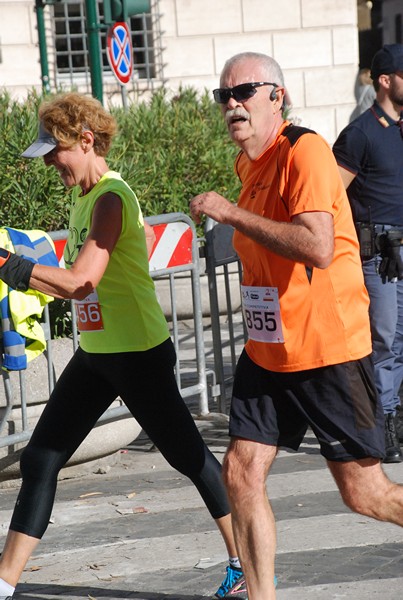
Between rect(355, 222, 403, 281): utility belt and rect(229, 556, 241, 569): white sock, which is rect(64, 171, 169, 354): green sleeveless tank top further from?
rect(355, 222, 403, 281): utility belt

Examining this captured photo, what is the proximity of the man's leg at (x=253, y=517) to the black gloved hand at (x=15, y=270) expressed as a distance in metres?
0.90

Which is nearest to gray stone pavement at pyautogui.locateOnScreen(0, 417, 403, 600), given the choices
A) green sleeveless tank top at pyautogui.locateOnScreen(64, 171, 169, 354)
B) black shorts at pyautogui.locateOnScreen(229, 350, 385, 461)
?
black shorts at pyautogui.locateOnScreen(229, 350, 385, 461)

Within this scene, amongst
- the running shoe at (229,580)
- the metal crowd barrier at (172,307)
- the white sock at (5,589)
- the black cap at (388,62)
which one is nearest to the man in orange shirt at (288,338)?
the running shoe at (229,580)

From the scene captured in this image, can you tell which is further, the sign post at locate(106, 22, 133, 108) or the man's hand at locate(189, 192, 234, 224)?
the sign post at locate(106, 22, 133, 108)

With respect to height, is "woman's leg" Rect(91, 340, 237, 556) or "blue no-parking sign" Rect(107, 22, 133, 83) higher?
"blue no-parking sign" Rect(107, 22, 133, 83)

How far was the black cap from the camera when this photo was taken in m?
6.35

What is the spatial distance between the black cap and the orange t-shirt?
2.51m

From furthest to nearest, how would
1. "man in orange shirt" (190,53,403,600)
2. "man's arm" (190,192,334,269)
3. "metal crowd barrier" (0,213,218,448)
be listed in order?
"metal crowd barrier" (0,213,218,448), "man in orange shirt" (190,53,403,600), "man's arm" (190,192,334,269)

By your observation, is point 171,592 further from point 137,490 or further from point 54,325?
point 54,325

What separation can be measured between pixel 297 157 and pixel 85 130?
1.00 meters

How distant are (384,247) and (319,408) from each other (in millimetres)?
2376

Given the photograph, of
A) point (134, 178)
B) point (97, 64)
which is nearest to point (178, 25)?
point (97, 64)

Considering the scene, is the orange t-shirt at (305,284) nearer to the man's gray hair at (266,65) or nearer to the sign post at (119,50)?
the man's gray hair at (266,65)

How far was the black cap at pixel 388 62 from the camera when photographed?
6.35m
